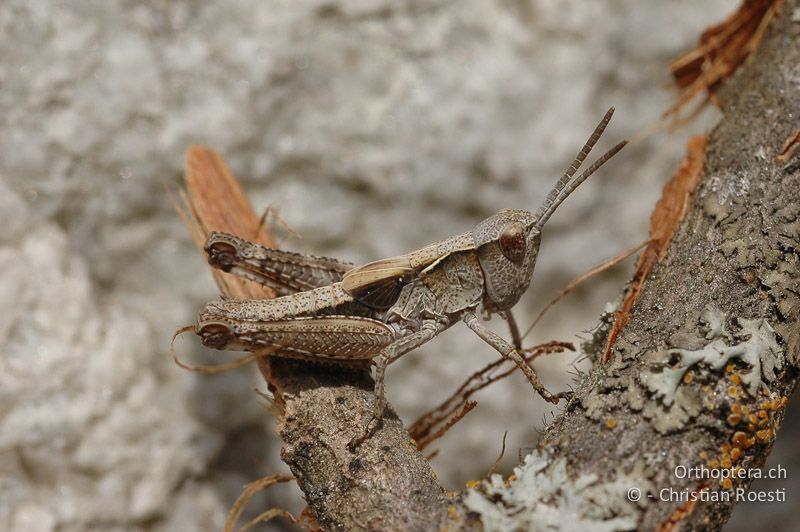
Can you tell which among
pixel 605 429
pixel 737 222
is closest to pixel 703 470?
pixel 605 429

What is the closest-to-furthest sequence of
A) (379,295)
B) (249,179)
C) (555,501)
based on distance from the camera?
(555,501) < (379,295) < (249,179)

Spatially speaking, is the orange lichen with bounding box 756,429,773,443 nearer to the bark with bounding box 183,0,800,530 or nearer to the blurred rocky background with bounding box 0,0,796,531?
the bark with bounding box 183,0,800,530

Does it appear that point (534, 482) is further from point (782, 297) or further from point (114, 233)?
point (114, 233)

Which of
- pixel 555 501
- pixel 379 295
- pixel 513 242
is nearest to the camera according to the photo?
pixel 555 501

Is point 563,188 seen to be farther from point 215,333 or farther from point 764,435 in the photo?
point 215,333

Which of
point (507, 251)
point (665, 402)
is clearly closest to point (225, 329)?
point (507, 251)

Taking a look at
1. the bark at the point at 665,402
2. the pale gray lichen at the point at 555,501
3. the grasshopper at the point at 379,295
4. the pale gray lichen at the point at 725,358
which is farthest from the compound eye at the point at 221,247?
the pale gray lichen at the point at 725,358

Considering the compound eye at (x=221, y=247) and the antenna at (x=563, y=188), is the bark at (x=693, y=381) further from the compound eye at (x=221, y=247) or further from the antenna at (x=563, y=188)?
the compound eye at (x=221, y=247)
